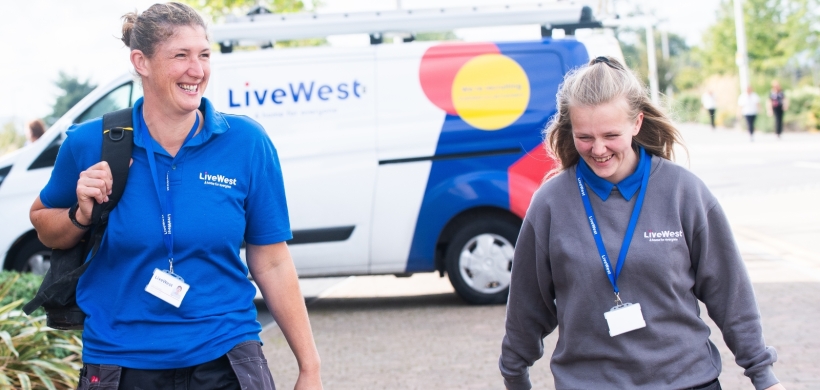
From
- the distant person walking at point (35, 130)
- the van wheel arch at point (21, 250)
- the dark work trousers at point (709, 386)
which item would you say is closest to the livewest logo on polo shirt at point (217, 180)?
the dark work trousers at point (709, 386)

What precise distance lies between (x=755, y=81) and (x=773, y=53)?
7.30 feet

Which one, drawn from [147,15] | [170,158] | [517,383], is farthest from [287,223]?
[517,383]

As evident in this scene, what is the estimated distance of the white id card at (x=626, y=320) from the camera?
Answer: 290 cm

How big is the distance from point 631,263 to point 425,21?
620 cm

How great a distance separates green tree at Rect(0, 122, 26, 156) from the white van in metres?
18.1

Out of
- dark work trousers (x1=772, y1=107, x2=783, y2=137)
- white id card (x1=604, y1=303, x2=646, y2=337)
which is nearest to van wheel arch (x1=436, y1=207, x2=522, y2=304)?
white id card (x1=604, y1=303, x2=646, y2=337)

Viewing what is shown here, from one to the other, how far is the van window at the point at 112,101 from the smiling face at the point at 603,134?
6.45 m

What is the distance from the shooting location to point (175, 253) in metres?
2.79

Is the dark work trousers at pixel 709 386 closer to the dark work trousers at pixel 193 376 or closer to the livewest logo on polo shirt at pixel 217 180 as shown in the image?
the dark work trousers at pixel 193 376

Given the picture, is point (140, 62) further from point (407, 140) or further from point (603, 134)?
point (407, 140)

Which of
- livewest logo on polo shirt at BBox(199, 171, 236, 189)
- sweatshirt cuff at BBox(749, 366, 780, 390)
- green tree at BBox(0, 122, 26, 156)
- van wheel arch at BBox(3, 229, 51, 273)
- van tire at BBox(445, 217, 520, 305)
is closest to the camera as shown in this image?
livewest logo on polo shirt at BBox(199, 171, 236, 189)

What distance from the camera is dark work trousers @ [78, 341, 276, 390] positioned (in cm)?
278

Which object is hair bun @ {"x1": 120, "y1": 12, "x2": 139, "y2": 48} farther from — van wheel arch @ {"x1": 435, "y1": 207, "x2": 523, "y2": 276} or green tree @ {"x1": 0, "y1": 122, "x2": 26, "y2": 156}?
green tree @ {"x1": 0, "y1": 122, "x2": 26, "y2": 156}

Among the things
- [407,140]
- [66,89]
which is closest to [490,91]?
[407,140]
